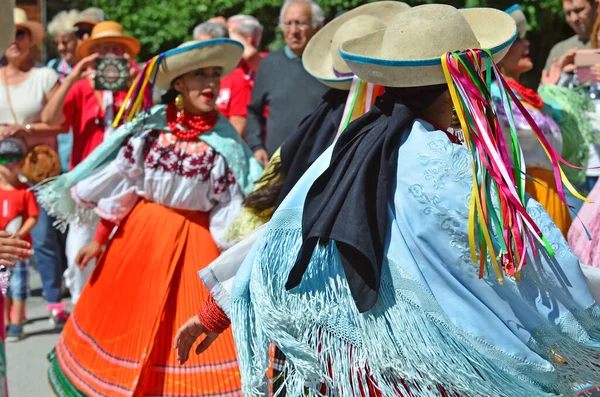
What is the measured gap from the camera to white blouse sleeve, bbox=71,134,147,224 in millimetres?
4816

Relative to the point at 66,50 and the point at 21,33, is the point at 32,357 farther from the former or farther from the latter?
the point at 66,50

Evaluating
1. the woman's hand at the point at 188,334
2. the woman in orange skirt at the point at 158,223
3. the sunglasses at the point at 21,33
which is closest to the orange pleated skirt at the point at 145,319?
the woman in orange skirt at the point at 158,223

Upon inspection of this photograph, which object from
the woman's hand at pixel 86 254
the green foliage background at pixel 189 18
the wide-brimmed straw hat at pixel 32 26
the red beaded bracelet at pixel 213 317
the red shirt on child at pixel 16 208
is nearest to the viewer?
the red beaded bracelet at pixel 213 317

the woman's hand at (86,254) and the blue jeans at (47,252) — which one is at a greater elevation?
the woman's hand at (86,254)

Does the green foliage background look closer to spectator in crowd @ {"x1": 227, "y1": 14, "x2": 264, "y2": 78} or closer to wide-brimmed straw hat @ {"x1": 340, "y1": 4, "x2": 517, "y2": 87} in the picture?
spectator in crowd @ {"x1": 227, "y1": 14, "x2": 264, "y2": 78}

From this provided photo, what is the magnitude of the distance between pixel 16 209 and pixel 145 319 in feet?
7.80

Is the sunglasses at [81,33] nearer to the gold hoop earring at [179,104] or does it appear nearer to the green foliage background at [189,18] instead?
the green foliage background at [189,18]

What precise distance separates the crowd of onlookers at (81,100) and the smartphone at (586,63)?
45cm

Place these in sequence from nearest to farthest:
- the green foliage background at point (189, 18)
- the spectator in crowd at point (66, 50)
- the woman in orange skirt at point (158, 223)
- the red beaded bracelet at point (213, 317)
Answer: the red beaded bracelet at point (213, 317) → the woman in orange skirt at point (158, 223) → the spectator in crowd at point (66, 50) → the green foliage background at point (189, 18)

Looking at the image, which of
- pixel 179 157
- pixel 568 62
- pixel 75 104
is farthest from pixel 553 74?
pixel 75 104

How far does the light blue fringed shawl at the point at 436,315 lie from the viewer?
2.67m

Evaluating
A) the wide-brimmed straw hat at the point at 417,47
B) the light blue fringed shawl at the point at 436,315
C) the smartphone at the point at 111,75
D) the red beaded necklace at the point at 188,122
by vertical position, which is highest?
the wide-brimmed straw hat at the point at 417,47

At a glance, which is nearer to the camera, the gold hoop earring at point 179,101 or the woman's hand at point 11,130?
the gold hoop earring at point 179,101

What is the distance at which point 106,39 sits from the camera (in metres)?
7.29
